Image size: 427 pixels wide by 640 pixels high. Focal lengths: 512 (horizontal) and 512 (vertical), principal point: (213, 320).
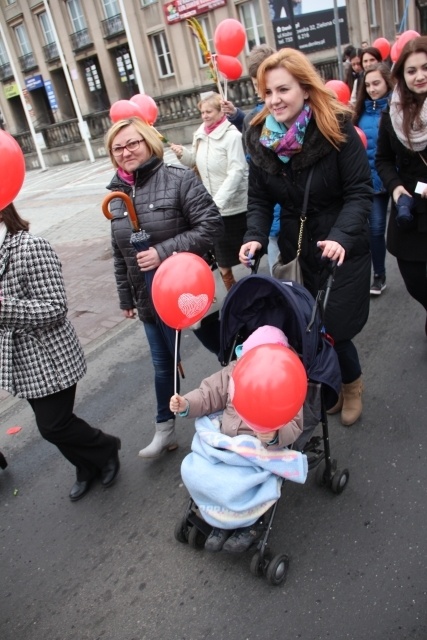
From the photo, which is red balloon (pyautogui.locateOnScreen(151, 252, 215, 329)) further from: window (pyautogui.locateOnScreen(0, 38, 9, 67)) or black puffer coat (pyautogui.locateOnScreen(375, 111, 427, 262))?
window (pyautogui.locateOnScreen(0, 38, 9, 67))

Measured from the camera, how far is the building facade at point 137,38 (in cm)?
2180

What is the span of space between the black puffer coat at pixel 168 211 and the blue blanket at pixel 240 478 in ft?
3.75

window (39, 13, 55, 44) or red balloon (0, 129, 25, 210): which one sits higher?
window (39, 13, 55, 44)

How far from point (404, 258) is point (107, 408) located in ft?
8.49

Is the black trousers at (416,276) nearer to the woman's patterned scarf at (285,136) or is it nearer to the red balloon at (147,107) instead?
the woman's patterned scarf at (285,136)

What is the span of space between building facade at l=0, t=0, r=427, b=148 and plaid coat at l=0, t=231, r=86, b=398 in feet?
70.1

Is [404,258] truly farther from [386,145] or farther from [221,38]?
[221,38]

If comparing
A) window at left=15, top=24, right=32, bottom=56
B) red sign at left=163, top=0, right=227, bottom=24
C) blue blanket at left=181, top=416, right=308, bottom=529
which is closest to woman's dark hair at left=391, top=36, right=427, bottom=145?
blue blanket at left=181, top=416, right=308, bottom=529

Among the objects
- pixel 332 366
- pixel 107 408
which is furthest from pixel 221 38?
pixel 332 366

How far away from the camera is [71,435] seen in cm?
301

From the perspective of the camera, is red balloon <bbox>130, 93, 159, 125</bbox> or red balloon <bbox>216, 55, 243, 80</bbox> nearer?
red balloon <bbox>216, 55, 243, 80</bbox>

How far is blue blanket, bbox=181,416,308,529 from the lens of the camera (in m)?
2.26

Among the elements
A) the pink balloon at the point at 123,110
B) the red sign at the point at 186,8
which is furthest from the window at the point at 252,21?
the pink balloon at the point at 123,110

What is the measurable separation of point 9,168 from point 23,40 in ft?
117
